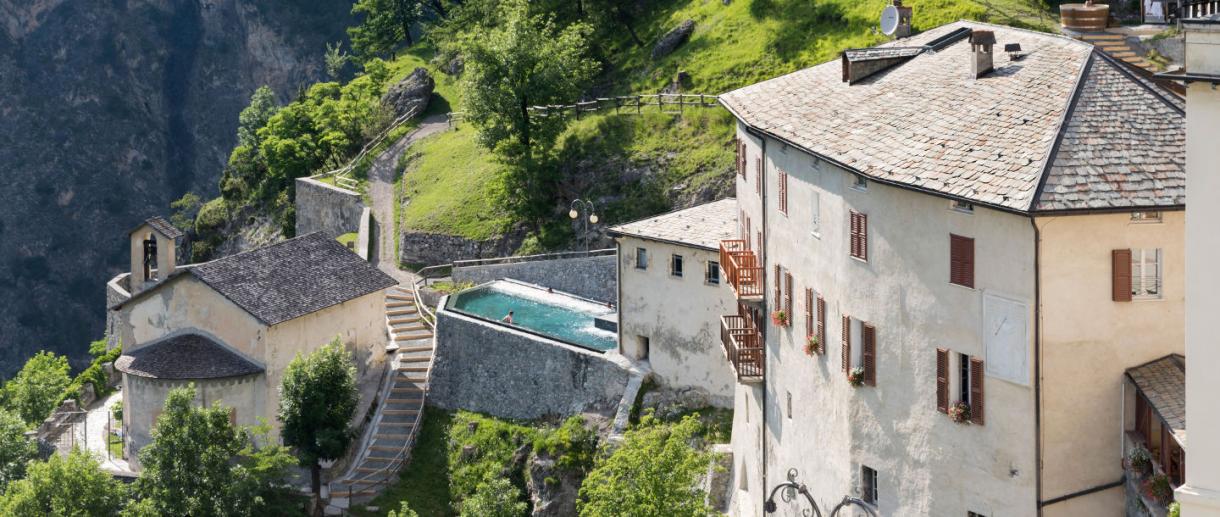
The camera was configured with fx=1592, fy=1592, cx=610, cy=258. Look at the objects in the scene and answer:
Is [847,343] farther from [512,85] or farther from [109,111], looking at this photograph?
[109,111]

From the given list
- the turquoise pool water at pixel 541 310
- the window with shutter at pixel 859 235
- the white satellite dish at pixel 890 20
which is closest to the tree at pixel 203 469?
the turquoise pool water at pixel 541 310

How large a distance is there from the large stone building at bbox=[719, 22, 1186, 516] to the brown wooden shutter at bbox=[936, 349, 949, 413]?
0.14 feet

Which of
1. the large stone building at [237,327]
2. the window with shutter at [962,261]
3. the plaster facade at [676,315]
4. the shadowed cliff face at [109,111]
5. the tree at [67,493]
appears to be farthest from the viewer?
the shadowed cliff face at [109,111]

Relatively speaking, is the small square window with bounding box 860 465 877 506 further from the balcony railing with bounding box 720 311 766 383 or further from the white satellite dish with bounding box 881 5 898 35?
the white satellite dish with bounding box 881 5 898 35

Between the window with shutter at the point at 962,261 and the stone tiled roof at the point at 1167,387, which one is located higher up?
the window with shutter at the point at 962,261

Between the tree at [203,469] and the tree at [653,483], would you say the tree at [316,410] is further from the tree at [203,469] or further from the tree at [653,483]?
the tree at [653,483]

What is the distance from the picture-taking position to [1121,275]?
1215 inches

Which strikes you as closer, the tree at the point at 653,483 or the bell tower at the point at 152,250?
the tree at the point at 653,483

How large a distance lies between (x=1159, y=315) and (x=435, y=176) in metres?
64.1

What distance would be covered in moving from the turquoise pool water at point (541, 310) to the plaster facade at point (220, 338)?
6031mm

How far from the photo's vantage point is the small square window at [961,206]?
105 feet

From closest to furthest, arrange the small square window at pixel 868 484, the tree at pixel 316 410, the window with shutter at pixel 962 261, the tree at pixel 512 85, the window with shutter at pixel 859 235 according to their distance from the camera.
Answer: the window with shutter at pixel 962 261
the window with shutter at pixel 859 235
the small square window at pixel 868 484
the tree at pixel 316 410
the tree at pixel 512 85

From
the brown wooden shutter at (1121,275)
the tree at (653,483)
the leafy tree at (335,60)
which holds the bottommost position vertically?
the tree at (653,483)

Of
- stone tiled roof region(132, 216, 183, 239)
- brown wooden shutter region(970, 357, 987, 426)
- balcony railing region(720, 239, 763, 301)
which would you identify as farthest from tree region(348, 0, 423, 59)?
brown wooden shutter region(970, 357, 987, 426)
